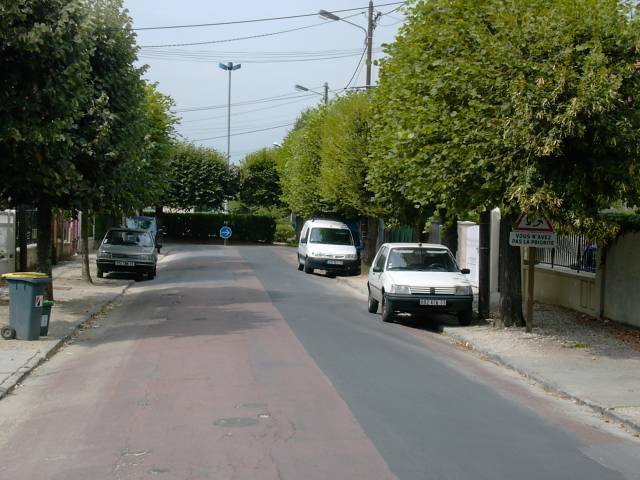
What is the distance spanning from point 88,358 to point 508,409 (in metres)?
6.30

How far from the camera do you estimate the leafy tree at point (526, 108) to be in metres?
12.4

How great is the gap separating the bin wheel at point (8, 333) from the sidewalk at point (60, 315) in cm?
11

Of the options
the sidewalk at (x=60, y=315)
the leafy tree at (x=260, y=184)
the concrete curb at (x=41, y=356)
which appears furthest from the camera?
the leafy tree at (x=260, y=184)

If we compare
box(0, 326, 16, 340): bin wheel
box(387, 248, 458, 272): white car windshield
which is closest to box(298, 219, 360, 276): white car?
box(387, 248, 458, 272): white car windshield

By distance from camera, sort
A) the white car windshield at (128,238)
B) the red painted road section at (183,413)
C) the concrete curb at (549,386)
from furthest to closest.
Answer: the white car windshield at (128,238)
the concrete curb at (549,386)
the red painted road section at (183,413)

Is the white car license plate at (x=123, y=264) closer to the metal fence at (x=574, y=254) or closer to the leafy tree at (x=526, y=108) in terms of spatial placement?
the metal fence at (x=574, y=254)

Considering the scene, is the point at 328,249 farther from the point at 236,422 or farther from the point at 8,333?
the point at 236,422

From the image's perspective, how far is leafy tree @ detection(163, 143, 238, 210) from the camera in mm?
Result: 65562

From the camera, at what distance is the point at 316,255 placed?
31.3m

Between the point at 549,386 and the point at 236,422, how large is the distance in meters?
4.70

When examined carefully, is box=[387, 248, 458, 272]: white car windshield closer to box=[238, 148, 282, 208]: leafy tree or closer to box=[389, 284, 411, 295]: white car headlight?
box=[389, 284, 411, 295]: white car headlight

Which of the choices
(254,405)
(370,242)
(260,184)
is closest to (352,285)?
(370,242)

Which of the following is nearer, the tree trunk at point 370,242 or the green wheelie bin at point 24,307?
the green wheelie bin at point 24,307

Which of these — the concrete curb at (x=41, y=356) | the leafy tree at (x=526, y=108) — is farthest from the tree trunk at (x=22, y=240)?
the leafy tree at (x=526, y=108)
